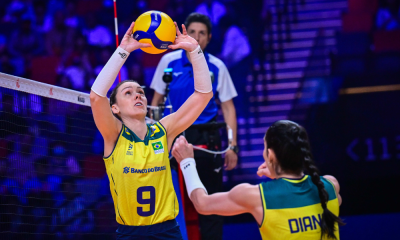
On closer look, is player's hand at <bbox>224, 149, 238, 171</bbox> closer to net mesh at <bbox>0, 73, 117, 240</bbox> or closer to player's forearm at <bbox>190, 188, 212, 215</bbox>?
player's forearm at <bbox>190, 188, 212, 215</bbox>

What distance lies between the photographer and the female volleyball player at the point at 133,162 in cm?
225

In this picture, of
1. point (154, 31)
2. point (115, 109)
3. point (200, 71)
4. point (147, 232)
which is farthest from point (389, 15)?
point (147, 232)

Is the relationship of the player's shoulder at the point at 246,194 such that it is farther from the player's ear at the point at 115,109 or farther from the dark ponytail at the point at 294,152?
the player's ear at the point at 115,109

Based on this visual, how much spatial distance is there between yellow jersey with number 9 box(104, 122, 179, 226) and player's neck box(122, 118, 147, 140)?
71mm

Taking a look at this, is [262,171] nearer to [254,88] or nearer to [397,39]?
[254,88]

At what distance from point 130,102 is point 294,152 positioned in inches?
42.5

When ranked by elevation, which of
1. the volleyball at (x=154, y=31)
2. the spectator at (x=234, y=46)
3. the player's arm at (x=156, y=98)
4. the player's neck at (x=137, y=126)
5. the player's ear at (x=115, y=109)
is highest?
the spectator at (x=234, y=46)

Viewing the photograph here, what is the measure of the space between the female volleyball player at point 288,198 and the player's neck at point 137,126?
64 centimetres

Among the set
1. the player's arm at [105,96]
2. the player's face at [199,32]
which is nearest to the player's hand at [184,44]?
the player's arm at [105,96]

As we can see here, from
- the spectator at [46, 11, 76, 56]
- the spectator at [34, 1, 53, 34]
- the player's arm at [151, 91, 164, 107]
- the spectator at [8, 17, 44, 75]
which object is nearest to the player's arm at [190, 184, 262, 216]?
the player's arm at [151, 91, 164, 107]

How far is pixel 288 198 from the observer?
1.84 m

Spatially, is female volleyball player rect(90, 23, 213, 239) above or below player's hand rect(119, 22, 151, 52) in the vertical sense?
below

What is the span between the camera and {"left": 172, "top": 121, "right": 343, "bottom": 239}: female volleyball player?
5.98 feet

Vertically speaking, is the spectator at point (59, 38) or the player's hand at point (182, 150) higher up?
the spectator at point (59, 38)
